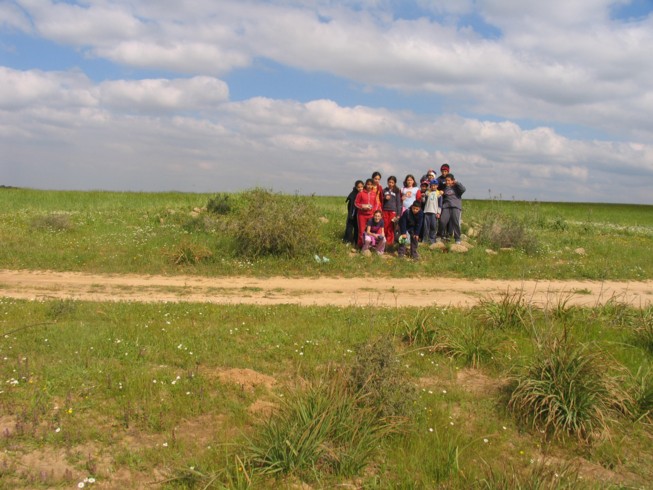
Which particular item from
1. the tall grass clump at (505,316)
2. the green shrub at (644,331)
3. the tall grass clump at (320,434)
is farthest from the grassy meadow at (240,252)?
the tall grass clump at (320,434)

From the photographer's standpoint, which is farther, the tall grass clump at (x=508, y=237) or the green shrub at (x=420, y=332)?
the tall grass clump at (x=508, y=237)

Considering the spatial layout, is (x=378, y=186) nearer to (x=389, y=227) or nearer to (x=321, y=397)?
(x=389, y=227)

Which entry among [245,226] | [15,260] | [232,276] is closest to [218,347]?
[232,276]

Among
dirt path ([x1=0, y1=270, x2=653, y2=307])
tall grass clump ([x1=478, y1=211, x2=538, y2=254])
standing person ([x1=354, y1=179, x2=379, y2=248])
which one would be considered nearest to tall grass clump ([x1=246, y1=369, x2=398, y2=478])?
dirt path ([x1=0, y1=270, x2=653, y2=307])

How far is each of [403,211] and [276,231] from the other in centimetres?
341

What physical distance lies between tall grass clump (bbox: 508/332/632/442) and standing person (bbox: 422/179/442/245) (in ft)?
28.0

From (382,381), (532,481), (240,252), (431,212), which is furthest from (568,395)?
(431,212)

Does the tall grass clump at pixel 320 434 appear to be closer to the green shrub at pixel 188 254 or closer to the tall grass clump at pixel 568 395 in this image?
the tall grass clump at pixel 568 395

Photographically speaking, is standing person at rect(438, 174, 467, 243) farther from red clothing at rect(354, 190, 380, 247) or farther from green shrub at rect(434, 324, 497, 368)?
green shrub at rect(434, 324, 497, 368)

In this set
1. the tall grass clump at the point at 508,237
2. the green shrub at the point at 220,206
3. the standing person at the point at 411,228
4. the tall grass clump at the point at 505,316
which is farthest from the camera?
the green shrub at the point at 220,206

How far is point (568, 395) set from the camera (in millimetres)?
4945

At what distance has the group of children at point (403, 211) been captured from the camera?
13.1 metres

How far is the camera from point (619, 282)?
11.6 m

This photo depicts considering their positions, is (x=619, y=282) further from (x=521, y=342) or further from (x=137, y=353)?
(x=137, y=353)
